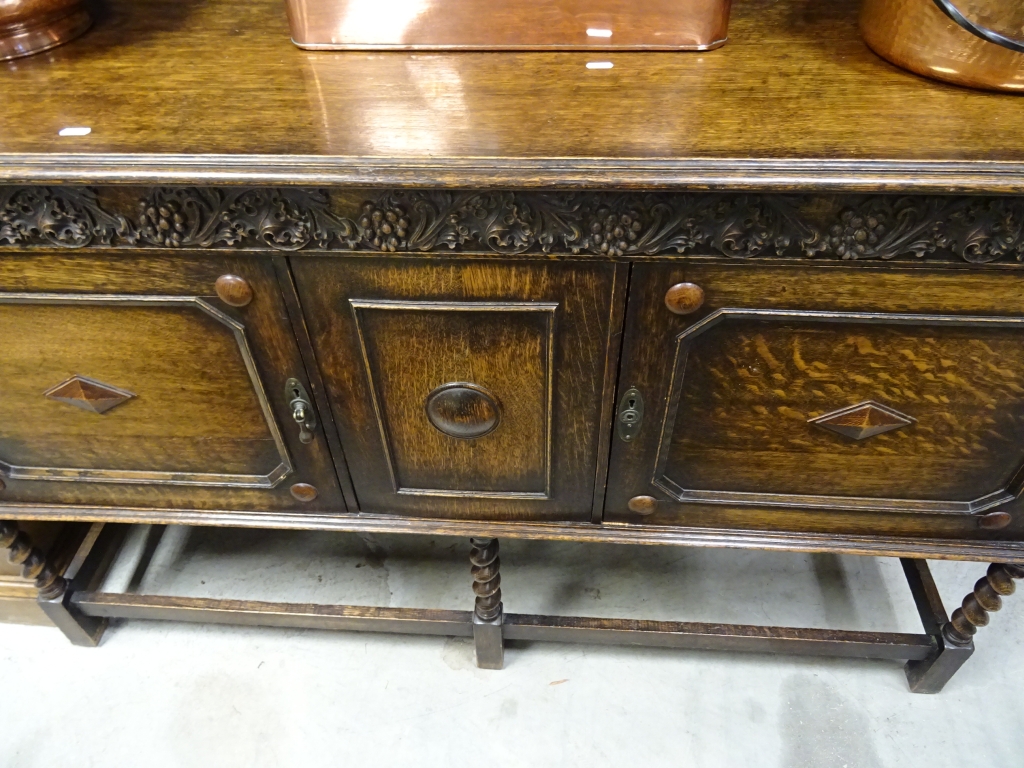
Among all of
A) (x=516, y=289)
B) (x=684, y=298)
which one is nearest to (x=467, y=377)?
(x=516, y=289)

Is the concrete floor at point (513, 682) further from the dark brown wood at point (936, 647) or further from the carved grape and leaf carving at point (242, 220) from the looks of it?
the carved grape and leaf carving at point (242, 220)

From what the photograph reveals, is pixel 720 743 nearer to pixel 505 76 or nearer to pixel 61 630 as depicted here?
pixel 505 76

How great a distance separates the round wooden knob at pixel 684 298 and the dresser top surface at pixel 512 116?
0.36ft

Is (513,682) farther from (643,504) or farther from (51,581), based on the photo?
(51,581)

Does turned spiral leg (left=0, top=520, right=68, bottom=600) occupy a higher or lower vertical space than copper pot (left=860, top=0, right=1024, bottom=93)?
lower

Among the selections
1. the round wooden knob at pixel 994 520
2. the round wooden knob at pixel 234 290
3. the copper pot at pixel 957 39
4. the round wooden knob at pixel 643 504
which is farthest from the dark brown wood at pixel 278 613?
the copper pot at pixel 957 39

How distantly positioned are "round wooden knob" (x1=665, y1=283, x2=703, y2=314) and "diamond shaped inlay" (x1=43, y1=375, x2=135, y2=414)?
0.56m

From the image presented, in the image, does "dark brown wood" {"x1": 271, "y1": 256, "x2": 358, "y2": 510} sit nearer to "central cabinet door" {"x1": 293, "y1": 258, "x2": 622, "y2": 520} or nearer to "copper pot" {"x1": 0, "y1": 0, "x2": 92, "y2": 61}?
"central cabinet door" {"x1": 293, "y1": 258, "x2": 622, "y2": 520}

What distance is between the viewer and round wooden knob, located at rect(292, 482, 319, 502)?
83cm

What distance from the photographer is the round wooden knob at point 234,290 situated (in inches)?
25.2

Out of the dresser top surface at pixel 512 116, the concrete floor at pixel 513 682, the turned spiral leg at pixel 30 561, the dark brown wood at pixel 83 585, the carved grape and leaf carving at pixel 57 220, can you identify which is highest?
the dresser top surface at pixel 512 116

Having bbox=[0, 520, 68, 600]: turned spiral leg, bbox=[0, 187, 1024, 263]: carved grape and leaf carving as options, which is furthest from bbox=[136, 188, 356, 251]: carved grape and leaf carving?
bbox=[0, 520, 68, 600]: turned spiral leg

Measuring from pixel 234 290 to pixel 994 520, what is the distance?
2.67 feet

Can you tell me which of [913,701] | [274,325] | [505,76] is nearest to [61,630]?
[274,325]
